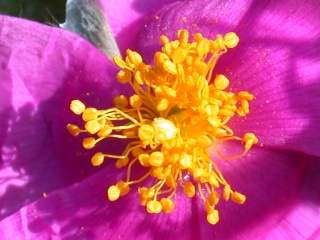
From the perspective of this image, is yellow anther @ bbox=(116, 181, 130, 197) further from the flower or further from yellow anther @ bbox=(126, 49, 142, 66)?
yellow anther @ bbox=(126, 49, 142, 66)

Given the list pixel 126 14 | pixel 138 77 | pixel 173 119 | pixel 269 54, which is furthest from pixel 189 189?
pixel 126 14

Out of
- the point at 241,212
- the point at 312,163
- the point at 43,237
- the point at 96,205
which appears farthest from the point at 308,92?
the point at 43,237

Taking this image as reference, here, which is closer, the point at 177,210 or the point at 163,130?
the point at 163,130

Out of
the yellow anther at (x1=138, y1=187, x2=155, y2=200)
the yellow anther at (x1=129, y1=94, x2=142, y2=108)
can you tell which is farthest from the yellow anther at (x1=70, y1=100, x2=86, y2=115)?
the yellow anther at (x1=138, y1=187, x2=155, y2=200)

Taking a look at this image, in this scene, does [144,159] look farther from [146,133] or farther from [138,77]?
[138,77]

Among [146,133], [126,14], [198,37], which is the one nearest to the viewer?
[146,133]

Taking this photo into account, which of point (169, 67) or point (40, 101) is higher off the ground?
point (169, 67)

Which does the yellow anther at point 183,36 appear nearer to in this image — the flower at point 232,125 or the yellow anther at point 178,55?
the yellow anther at point 178,55
